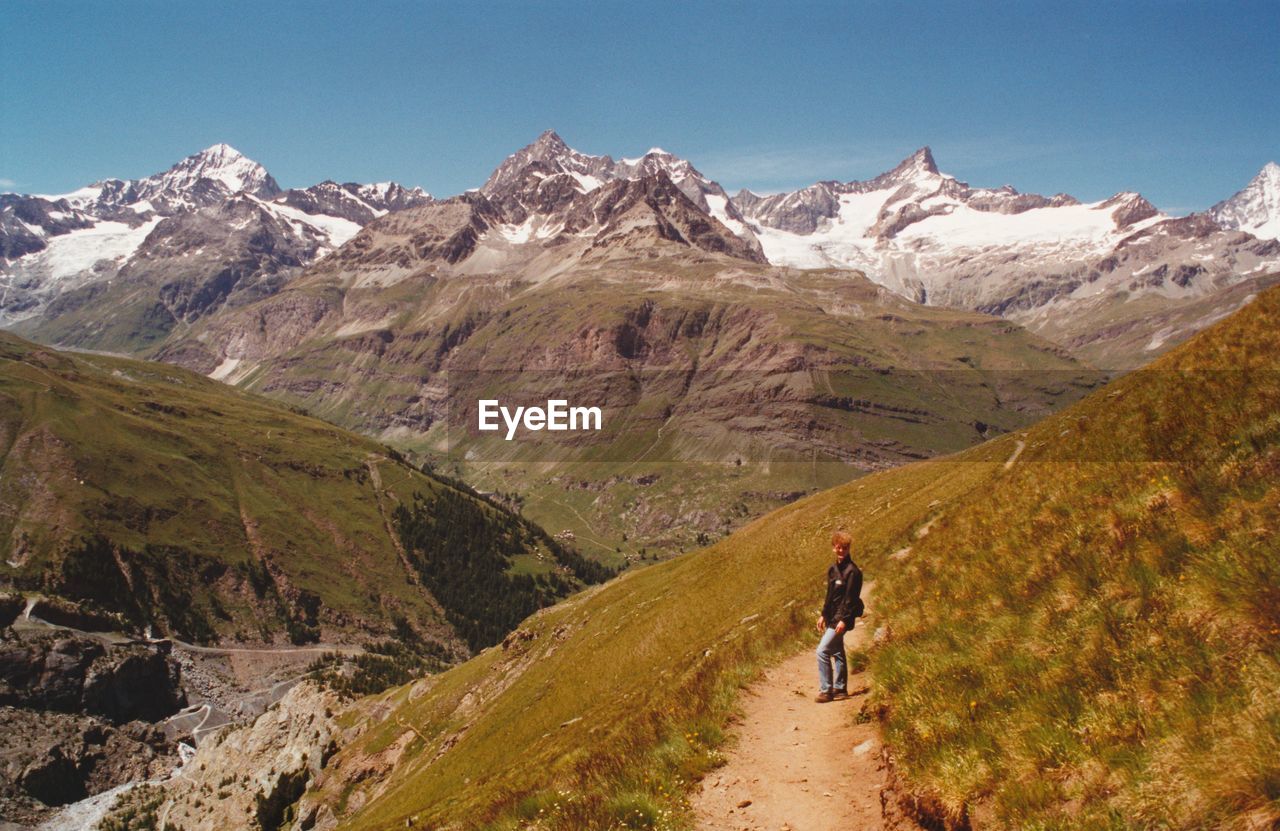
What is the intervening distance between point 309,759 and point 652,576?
50922 millimetres

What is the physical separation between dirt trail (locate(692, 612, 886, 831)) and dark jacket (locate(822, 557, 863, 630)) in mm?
2039

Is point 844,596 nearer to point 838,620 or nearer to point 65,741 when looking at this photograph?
point 838,620

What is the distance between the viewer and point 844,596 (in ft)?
58.1

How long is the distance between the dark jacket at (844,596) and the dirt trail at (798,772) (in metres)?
2.04

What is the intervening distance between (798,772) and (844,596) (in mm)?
4982

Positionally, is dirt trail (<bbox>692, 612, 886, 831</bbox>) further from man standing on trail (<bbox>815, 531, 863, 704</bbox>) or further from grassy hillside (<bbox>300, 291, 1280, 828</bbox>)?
grassy hillside (<bbox>300, 291, 1280, 828</bbox>)

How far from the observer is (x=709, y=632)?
128ft

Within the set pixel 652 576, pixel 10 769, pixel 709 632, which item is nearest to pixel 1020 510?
pixel 709 632

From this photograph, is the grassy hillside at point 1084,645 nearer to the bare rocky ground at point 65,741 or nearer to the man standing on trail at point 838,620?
the man standing on trail at point 838,620

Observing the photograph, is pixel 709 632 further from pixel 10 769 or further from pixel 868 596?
pixel 10 769

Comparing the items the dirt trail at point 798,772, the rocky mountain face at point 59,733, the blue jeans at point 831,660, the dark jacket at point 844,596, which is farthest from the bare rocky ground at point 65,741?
the dark jacket at point 844,596

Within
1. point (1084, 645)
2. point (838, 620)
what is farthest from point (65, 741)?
point (1084, 645)

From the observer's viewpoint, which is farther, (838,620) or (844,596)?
(844,596)

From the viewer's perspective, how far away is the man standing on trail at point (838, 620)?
685 inches
